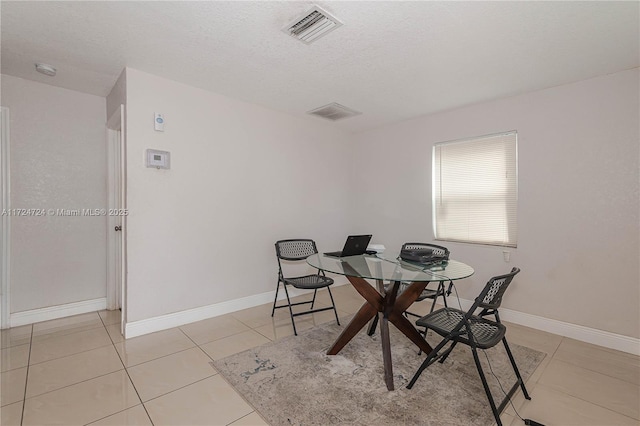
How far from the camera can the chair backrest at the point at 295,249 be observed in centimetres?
351

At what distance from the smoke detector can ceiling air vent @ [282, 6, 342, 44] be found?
2.38 metres

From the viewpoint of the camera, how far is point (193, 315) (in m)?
3.21

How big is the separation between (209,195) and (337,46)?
2.08 meters

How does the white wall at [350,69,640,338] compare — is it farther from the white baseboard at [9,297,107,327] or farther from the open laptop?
the white baseboard at [9,297,107,327]

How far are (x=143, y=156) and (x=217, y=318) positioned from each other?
1.92m

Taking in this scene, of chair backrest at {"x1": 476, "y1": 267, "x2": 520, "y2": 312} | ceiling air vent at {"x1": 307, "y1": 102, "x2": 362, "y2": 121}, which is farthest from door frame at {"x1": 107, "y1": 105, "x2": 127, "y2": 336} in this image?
chair backrest at {"x1": 476, "y1": 267, "x2": 520, "y2": 312}

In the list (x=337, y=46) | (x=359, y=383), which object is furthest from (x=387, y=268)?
(x=337, y=46)

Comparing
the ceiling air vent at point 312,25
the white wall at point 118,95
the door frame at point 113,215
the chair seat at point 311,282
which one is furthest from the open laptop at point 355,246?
the door frame at point 113,215

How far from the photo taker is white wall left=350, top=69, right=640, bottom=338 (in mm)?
2643

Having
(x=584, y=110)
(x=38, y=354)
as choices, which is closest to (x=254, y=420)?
(x=38, y=354)

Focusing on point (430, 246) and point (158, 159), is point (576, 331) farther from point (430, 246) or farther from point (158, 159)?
point (158, 159)

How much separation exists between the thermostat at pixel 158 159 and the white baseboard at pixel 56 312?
1.94 meters

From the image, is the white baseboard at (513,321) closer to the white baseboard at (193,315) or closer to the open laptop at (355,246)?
the white baseboard at (193,315)

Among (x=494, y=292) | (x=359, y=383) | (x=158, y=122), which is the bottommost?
(x=359, y=383)
